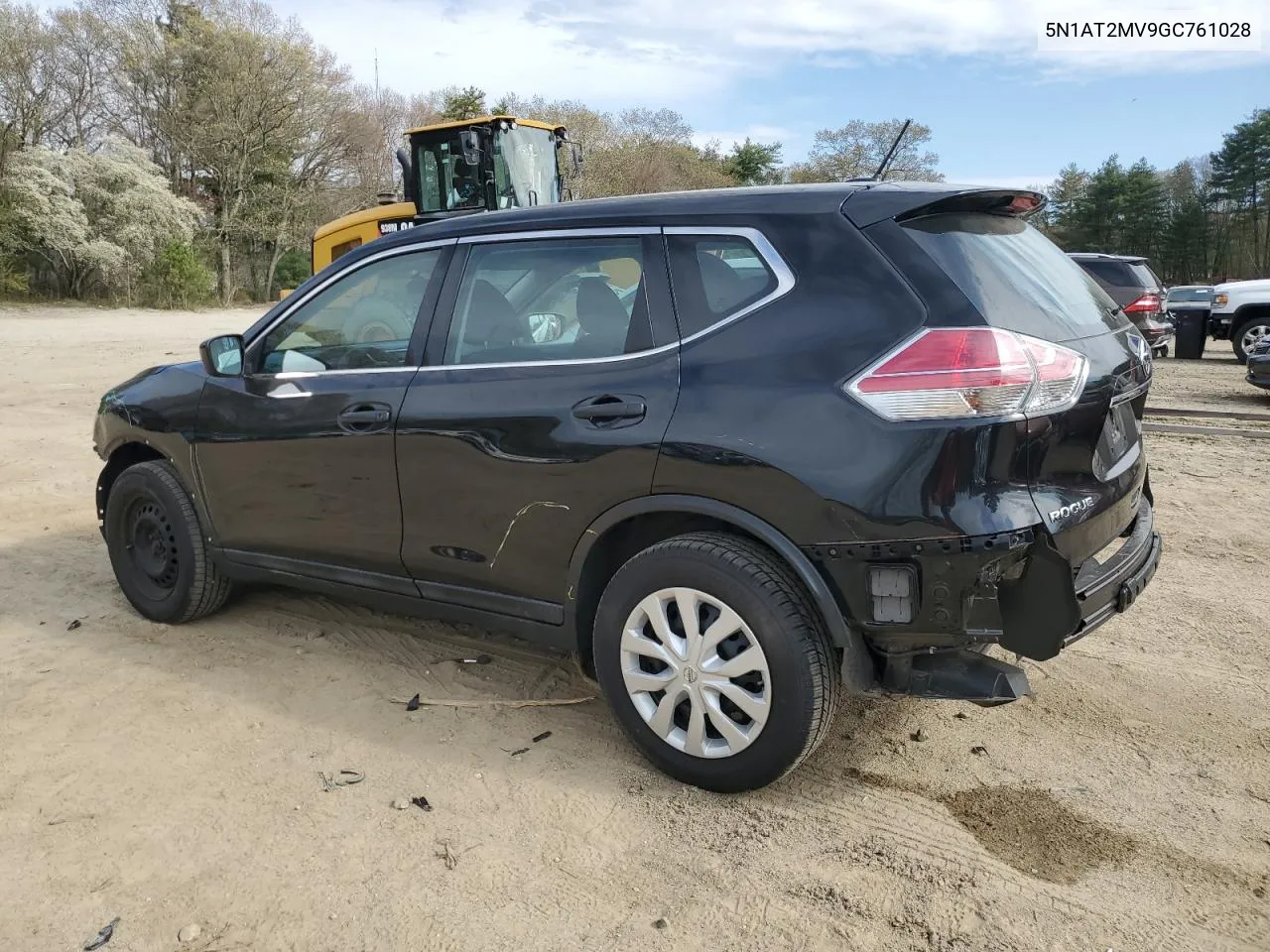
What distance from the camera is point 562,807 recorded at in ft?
10.5

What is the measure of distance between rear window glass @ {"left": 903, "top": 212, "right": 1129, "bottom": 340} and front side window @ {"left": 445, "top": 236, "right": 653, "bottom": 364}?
3.01 feet

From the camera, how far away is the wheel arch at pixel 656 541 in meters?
2.95

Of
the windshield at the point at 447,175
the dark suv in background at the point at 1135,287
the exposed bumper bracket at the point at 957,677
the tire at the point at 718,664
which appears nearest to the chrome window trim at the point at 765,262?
the tire at the point at 718,664

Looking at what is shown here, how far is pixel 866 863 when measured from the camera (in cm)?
289

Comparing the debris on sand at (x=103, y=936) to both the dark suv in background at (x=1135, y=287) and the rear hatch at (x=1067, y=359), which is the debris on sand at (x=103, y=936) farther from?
the dark suv in background at (x=1135, y=287)

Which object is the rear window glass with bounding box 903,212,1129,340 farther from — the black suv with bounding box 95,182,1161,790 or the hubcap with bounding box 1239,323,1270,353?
the hubcap with bounding box 1239,323,1270,353

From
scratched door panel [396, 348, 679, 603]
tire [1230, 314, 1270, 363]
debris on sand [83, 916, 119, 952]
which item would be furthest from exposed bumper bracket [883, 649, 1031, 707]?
tire [1230, 314, 1270, 363]

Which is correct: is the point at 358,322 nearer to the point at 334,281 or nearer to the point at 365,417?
the point at 334,281

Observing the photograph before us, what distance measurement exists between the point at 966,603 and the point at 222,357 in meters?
3.23

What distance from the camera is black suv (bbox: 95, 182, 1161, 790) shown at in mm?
2818

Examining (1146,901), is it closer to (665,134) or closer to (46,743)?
(46,743)

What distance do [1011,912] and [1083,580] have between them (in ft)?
3.15

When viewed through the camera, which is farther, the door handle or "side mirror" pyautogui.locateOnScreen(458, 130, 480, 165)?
"side mirror" pyautogui.locateOnScreen(458, 130, 480, 165)

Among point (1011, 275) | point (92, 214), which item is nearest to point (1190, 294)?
point (1011, 275)
